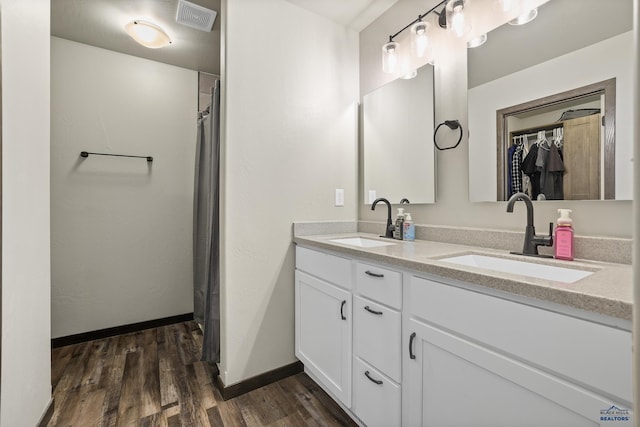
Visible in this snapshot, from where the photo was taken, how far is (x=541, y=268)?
3.59 ft

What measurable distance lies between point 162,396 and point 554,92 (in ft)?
8.05

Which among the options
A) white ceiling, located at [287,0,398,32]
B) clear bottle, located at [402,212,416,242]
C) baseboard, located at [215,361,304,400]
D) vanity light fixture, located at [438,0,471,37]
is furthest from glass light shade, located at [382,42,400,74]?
baseboard, located at [215,361,304,400]

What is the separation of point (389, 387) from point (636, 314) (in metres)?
1.01

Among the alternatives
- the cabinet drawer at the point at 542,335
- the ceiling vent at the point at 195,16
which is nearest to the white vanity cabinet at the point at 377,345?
the cabinet drawer at the point at 542,335

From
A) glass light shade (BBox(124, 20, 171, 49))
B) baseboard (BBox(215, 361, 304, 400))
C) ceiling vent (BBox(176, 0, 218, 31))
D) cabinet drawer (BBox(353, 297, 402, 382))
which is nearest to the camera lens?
cabinet drawer (BBox(353, 297, 402, 382))

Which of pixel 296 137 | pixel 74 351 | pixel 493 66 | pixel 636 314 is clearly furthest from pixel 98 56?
pixel 636 314

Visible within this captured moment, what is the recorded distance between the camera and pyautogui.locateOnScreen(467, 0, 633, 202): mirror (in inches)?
40.3

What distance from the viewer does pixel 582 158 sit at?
3.65 ft

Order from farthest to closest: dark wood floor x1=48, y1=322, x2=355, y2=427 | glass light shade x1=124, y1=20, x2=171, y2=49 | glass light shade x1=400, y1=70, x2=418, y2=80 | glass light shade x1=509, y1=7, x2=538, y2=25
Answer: glass light shade x1=124, y1=20, x2=171, y2=49
glass light shade x1=400, y1=70, x2=418, y2=80
dark wood floor x1=48, y1=322, x2=355, y2=427
glass light shade x1=509, y1=7, x2=538, y2=25

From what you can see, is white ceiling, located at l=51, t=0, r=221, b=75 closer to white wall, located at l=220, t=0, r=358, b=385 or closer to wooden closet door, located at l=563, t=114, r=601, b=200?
white wall, located at l=220, t=0, r=358, b=385

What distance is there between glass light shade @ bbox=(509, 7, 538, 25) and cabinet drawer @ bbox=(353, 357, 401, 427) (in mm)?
1632

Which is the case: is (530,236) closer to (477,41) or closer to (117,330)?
(477,41)

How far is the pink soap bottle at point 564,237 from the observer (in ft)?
3.52

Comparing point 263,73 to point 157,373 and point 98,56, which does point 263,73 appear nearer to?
point 98,56
